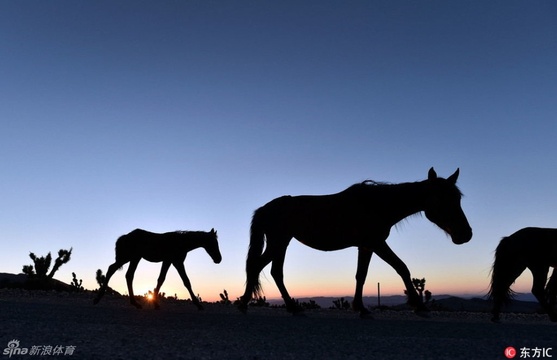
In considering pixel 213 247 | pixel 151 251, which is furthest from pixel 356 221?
pixel 213 247

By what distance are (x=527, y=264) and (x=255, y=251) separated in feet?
17.6

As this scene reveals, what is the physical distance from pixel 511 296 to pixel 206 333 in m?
7.31

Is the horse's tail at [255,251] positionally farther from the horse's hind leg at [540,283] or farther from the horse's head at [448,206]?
the horse's hind leg at [540,283]

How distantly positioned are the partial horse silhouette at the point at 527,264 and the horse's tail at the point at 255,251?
4.63 metres

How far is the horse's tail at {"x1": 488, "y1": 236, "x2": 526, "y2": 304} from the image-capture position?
10219mm

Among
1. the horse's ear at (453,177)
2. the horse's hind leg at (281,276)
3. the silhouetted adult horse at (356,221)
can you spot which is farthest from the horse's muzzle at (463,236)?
the horse's hind leg at (281,276)

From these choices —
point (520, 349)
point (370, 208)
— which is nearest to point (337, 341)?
point (520, 349)

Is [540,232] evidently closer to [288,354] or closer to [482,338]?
[482,338]

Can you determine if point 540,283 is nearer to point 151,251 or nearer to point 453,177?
point 453,177

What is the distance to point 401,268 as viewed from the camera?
29.9 ft

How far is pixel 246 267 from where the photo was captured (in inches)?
423

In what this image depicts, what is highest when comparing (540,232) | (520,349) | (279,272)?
(540,232)

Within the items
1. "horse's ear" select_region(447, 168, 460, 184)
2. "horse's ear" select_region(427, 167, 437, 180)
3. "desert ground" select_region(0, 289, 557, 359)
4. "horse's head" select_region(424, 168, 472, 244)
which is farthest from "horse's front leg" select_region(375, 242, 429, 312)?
"desert ground" select_region(0, 289, 557, 359)

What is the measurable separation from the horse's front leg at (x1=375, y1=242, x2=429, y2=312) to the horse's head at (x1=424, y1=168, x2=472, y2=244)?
1135 mm
